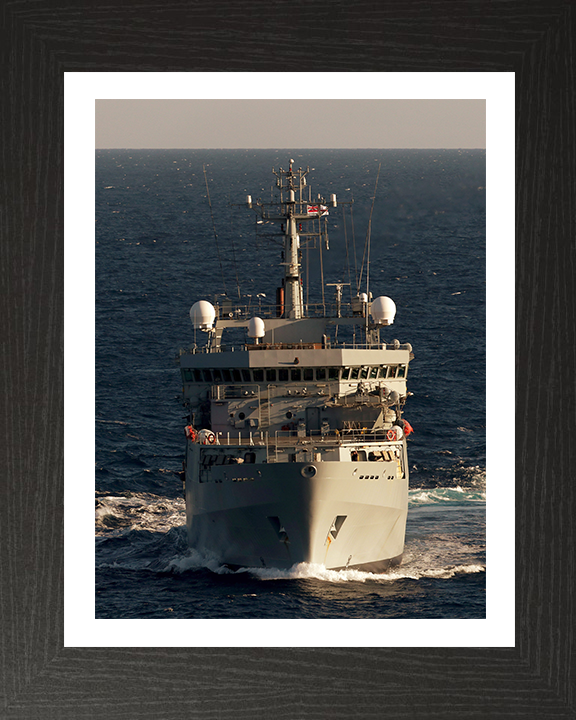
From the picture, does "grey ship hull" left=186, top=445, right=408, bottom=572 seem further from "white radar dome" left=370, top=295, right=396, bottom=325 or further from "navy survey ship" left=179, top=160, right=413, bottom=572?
"white radar dome" left=370, top=295, right=396, bottom=325

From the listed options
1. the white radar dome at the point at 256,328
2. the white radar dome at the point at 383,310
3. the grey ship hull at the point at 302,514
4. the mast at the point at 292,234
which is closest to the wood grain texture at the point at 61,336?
the grey ship hull at the point at 302,514

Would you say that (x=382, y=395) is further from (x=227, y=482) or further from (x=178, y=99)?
(x=178, y=99)

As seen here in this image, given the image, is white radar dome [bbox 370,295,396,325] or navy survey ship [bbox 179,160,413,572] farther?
white radar dome [bbox 370,295,396,325]

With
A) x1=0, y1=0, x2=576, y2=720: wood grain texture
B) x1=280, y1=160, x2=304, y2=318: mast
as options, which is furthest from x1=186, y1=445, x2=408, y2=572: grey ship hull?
x1=0, y1=0, x2=576, y2=720: wood grain texture

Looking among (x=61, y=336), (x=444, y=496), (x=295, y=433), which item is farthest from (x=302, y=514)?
(x=444, y=496)

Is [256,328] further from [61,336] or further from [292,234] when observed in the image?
[61,336]

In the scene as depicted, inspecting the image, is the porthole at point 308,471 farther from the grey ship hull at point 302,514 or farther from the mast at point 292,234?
the mast at point 292,234

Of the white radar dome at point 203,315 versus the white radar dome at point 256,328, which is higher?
the white radar dome at point 203,315
